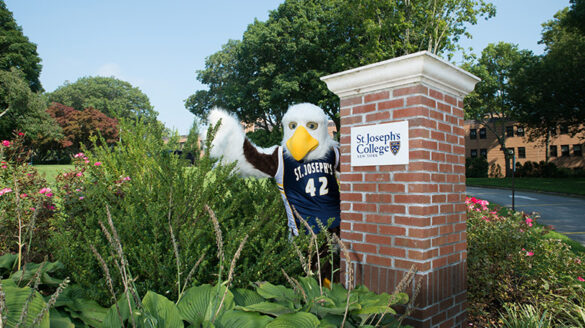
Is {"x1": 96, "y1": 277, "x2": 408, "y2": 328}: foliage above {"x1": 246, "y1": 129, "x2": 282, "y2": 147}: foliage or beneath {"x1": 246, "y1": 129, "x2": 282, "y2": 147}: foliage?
beneath

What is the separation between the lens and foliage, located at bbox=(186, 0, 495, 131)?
16891 mm

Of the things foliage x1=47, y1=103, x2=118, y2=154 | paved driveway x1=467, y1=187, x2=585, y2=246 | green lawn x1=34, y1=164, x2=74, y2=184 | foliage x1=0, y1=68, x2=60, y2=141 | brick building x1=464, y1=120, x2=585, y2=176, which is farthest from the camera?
brick building x1=464, y1=120, x2=585, y2=176

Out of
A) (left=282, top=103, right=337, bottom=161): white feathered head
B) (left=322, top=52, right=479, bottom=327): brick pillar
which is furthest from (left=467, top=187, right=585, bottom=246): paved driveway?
(left=282, top=103, right=337, bottom=161): white feathered head

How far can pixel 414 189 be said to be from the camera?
2.47 m

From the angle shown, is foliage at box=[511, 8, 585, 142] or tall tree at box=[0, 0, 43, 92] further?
tall tree at box=[0, 0, 43, 92]

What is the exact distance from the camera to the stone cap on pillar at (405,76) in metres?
2.47

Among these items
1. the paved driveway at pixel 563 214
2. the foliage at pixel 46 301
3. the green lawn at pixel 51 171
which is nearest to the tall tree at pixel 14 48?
the green lawn at pixel 51 171

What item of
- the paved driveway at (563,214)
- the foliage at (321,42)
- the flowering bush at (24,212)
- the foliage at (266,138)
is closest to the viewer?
the flowering bush at (24,212)

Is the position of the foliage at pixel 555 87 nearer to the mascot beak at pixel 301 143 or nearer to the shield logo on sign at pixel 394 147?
the mascot beak at pixel 301 143

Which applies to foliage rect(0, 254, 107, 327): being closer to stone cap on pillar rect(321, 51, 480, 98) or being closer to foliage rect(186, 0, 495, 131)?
stone cap on pillar rect(321, 51, 480, 98)

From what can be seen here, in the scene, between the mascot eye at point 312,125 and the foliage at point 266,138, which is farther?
the foliage at point 266,138

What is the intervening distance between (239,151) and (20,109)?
98.0 ft

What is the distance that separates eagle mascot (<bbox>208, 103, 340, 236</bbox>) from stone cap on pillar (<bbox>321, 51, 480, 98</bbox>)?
2.50 feet

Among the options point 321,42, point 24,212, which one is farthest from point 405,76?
point 321,42
